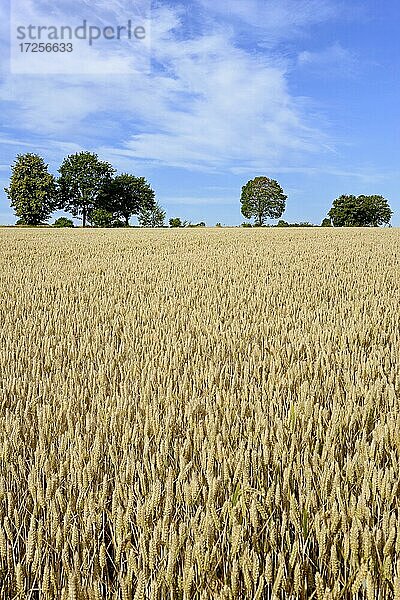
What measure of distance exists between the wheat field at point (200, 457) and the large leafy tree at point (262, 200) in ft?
253

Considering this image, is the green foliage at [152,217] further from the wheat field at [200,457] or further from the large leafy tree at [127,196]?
the wheat field at [200,457]

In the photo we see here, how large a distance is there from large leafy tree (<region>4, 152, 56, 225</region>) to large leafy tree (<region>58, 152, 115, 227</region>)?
189 cm

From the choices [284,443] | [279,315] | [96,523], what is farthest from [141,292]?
[96,523]

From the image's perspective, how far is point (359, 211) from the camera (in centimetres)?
8006

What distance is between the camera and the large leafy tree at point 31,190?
2354 inches

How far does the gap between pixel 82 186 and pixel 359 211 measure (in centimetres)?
4042

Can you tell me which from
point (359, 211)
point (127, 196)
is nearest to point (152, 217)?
point (127, 196)

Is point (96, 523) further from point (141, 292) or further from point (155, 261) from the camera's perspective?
point (155, 261)

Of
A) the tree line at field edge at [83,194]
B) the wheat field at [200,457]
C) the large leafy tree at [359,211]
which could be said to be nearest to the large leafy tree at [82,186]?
the tree line at field edge at [83,194]

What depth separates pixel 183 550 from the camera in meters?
1.53

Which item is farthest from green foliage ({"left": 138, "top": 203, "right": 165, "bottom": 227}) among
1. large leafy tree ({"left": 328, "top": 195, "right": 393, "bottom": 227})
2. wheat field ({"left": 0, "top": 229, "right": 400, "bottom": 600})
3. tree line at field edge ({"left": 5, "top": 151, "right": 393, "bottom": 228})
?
wheat field ({"left": 0, "top": 229, "right": 400, "bottom": 600})

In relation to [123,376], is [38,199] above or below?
above

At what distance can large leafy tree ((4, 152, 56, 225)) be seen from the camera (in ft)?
196

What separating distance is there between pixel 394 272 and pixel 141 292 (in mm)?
4342
